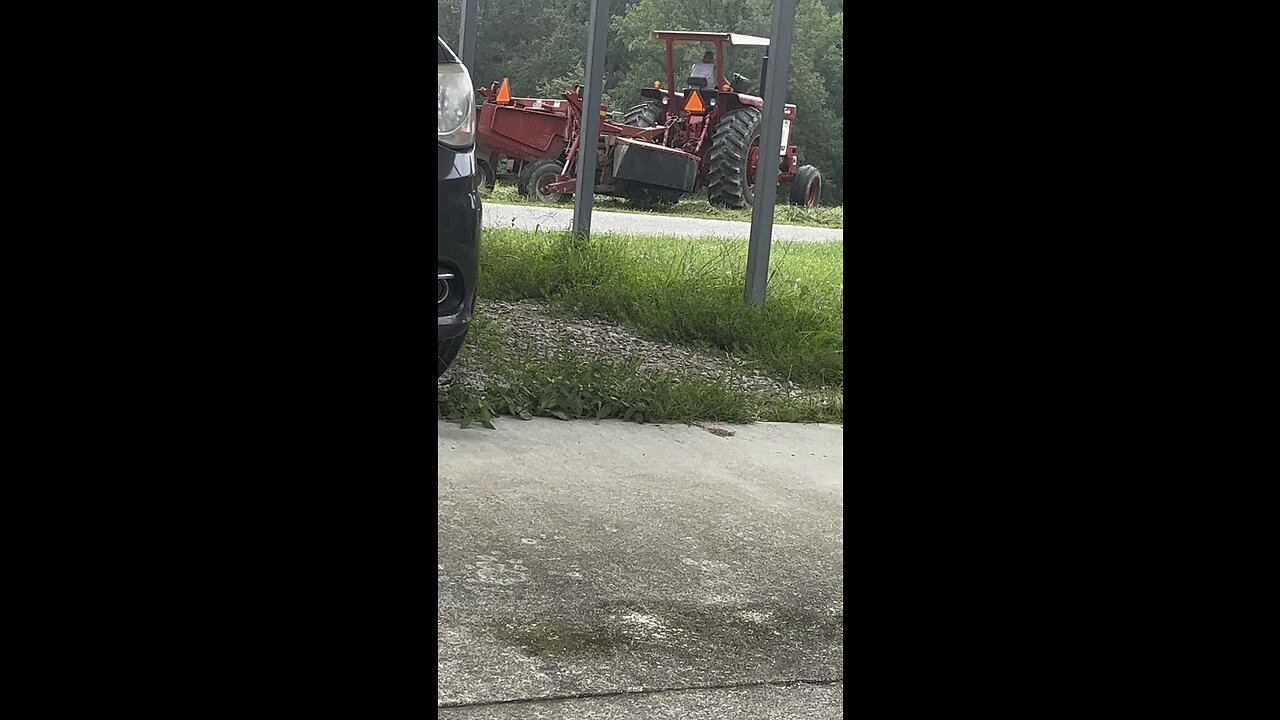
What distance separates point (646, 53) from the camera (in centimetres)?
1600

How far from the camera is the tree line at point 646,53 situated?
55.5ft

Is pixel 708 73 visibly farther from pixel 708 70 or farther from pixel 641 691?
pixel 641 691

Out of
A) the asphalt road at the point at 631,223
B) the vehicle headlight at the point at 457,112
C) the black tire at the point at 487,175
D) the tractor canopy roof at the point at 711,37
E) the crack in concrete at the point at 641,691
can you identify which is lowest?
the crack in concrete at the point at 641,691

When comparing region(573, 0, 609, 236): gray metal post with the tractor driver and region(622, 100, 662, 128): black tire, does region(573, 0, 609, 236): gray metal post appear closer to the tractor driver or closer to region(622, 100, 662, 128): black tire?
the tractor driver

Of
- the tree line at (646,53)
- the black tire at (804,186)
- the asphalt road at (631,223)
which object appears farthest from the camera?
the tree line at (646,53)

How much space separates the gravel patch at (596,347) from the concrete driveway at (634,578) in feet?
4.29

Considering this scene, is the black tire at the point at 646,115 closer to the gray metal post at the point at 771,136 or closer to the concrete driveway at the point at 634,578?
the gray metal post at the point at 771,136

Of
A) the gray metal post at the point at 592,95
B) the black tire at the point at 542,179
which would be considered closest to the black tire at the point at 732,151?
the black tire at the point at 542,179

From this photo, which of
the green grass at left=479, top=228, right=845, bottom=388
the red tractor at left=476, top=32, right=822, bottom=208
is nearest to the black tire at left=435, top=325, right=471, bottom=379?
the green grass at left=479, top=228, right=845, bottom=388

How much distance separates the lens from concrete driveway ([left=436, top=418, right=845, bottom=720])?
2094 mm
